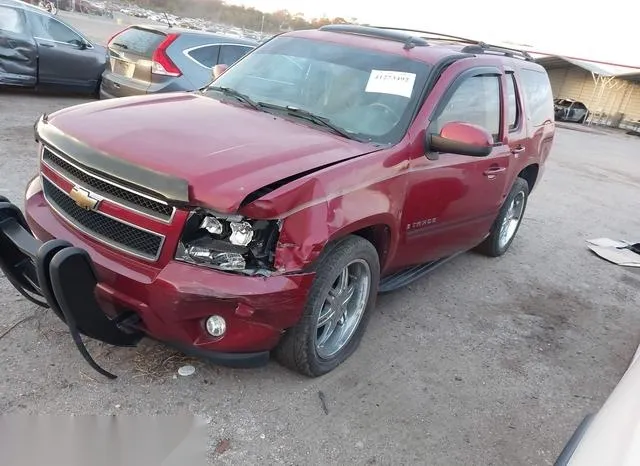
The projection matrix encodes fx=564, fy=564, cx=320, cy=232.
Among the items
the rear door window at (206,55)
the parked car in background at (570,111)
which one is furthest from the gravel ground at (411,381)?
the parked car in background at (570,111)

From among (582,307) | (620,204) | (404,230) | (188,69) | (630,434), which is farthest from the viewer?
(620,204)

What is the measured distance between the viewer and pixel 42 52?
9219mm

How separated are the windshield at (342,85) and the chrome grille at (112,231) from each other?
1368mm

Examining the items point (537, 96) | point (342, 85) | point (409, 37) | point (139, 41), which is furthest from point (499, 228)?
point (139, 41)

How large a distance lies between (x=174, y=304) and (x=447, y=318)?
239 cm

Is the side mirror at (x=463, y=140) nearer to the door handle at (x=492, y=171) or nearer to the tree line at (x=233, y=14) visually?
the door handle at (x=492, y=171)

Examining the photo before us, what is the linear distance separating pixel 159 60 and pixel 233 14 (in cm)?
2955

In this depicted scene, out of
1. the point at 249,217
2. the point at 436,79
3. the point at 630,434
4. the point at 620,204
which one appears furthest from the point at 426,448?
the point at 620,204

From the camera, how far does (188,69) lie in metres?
7.94

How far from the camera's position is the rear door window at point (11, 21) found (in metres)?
8.75

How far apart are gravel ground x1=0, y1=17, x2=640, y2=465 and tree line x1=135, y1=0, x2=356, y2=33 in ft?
76.4

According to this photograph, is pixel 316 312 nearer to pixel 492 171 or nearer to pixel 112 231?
pixel 112 231

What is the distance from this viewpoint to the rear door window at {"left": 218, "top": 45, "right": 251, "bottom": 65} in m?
8.72

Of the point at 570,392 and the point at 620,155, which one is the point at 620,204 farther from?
the point at 620,155
